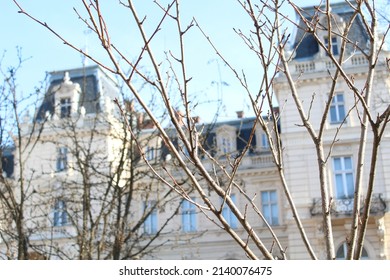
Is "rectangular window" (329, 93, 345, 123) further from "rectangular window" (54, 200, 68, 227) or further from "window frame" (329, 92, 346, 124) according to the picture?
"rectangular window" (54, 200, 68, 227)

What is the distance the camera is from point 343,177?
13.2 m

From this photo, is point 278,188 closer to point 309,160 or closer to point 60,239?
point 309,160

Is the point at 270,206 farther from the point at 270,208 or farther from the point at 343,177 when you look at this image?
the point at 343,177

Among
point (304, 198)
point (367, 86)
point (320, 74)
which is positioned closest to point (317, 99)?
point (320, 74)

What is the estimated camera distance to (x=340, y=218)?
1272cm

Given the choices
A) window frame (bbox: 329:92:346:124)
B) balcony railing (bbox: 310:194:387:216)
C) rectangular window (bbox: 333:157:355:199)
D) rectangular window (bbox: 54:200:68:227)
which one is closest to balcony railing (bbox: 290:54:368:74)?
window frame (bbox: 329:92:346:124)

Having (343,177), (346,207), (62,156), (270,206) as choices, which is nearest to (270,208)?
(270,206)

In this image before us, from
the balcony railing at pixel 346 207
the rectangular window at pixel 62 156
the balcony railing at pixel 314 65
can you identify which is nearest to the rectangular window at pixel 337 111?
the balcony railing at pixel 314 65

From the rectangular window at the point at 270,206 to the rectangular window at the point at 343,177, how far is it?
273 centimetres

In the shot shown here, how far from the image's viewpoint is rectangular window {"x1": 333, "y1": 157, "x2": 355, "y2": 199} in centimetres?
1308

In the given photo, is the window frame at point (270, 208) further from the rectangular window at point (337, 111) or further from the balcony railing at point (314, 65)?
the balcony railing at point (314, 65)

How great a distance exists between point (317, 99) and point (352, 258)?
1120 centimetres

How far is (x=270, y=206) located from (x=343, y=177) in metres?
2.94

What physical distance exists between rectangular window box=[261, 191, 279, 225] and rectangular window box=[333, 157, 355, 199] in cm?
273
